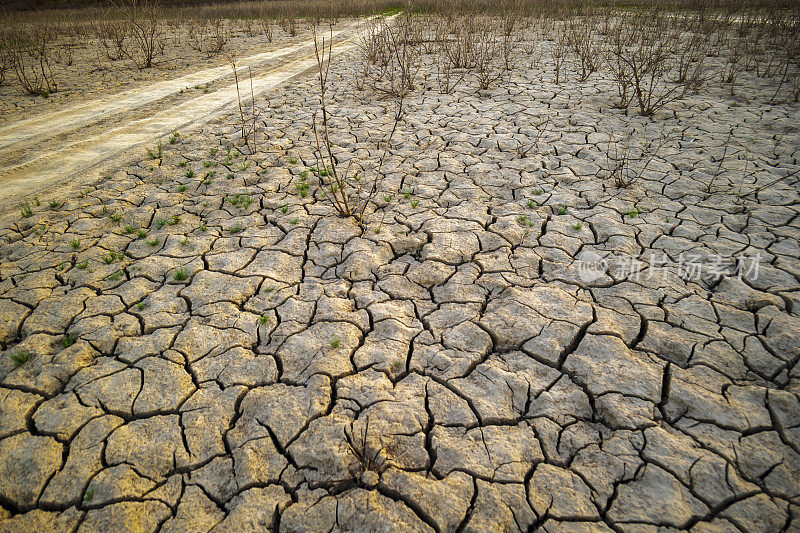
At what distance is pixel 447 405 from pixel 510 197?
2238mm

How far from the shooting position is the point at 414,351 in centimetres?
225

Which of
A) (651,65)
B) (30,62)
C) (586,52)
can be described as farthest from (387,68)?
(30,62)

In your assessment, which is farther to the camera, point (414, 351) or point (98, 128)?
point (98, 128)

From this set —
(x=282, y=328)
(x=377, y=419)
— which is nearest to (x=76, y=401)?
(x=282, y=328)

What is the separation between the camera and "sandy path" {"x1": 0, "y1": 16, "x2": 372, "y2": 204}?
4137 millimetres

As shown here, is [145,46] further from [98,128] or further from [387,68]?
[387,68]

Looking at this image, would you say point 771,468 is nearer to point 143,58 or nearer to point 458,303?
point 458,303

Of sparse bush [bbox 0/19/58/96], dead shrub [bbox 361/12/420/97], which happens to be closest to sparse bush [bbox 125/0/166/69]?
sparse bush [bbox 0/19/58/96]

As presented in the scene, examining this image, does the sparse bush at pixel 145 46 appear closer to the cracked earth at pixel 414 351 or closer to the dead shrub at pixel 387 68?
the dead shrub at pixel 387 68

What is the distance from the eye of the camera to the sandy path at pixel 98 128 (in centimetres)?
414

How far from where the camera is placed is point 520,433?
183 cm

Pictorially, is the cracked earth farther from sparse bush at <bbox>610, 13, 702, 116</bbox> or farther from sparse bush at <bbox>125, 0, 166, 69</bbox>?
sparse bush at <bbox>125, 0, 166, 69</bbox>

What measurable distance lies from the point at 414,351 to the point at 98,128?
18.2 ft

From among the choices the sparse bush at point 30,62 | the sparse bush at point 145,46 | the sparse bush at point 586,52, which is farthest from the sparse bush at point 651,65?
the sparse bush at point 30,62
